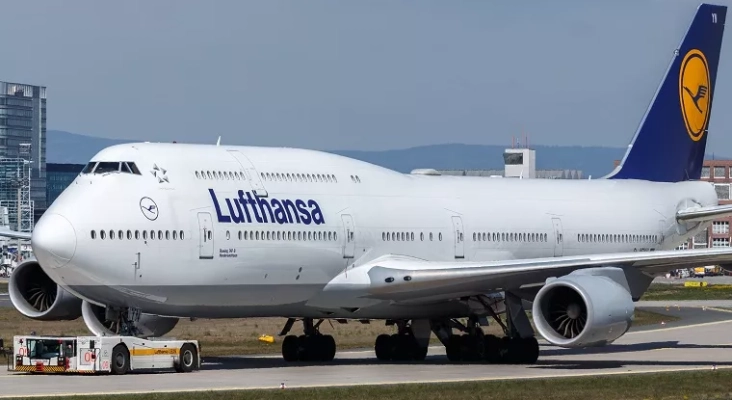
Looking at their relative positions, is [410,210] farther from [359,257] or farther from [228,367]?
[228,367]

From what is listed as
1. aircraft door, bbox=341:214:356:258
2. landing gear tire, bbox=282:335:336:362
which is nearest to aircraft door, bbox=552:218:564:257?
landing gear tire, bbox=282:335:336:362

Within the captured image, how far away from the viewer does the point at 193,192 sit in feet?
102

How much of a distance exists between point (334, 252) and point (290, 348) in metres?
4.13

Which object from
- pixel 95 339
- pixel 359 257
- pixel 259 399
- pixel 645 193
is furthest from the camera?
pixel 645 193

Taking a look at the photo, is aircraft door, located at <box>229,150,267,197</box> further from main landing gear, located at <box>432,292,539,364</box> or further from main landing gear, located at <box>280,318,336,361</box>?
main landing gear, located at <box>432,292,539,364</box>

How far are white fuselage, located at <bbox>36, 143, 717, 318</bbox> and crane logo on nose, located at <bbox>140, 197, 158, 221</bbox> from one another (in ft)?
0.09

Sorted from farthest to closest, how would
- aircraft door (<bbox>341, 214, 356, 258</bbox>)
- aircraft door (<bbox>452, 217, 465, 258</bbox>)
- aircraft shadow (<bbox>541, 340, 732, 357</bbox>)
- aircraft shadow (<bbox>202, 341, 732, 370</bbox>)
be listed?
aircraft shadow (<bbox>541, 340, 732, 357</bbox>) → aircraft door (<bbox>452, 217, 465, 258</bbox>) → aircraft shadow (<bbox>202, 341, 732, 370</bbox>) → aircraft door (<bbox>341, 214, 356, 258</bbox>)

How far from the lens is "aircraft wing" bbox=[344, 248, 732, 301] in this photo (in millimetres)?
33688

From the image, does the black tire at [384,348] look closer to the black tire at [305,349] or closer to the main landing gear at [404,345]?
the main landing gear at [404,345]

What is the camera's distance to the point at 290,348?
121 ft

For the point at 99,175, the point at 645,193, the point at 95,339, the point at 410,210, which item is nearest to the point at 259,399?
the point at 95,339

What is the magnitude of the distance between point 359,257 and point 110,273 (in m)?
7.20

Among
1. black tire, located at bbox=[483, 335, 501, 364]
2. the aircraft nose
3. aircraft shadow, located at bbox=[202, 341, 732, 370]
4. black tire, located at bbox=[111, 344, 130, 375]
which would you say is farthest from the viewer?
black tire, located at bbox=[483, 335, 501, 364]

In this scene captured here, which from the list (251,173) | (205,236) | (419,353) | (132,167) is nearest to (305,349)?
(419,353)
